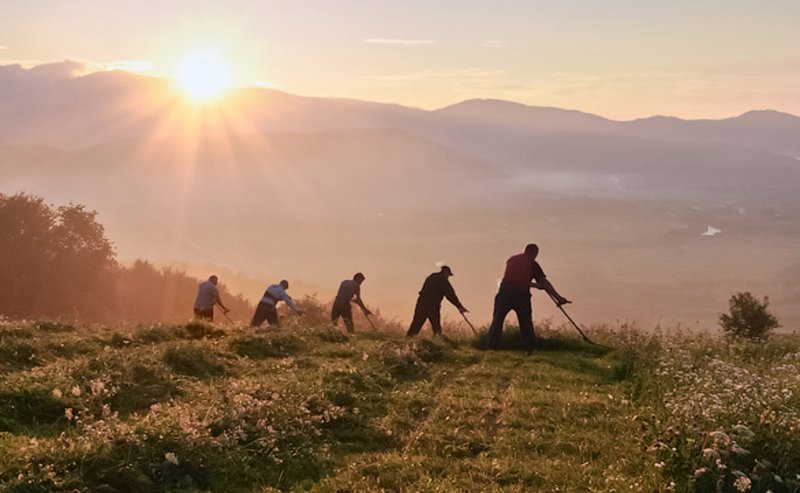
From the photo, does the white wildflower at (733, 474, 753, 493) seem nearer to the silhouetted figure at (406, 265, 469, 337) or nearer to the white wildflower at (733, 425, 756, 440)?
the white wildflower at (733, 425, 756, 440)

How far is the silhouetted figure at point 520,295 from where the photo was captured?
16.9m

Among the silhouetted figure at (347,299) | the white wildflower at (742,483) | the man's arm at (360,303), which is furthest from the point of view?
the silhouetted figure at (347,299)

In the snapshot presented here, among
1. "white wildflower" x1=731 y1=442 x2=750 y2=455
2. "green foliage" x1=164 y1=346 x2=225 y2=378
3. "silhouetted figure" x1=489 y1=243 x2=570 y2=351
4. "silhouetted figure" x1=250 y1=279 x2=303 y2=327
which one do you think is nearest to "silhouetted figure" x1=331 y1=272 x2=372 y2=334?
"silhouetted figure" x1=250 y1=279 x2=303 y2=327

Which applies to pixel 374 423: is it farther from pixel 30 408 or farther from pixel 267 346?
pixel 267 346

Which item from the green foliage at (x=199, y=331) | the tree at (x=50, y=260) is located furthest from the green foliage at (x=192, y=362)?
the tree at (x=50, y=260)

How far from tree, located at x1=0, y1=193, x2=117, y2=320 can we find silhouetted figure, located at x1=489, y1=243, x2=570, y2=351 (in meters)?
38.8

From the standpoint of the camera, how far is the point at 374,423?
31.4 feet

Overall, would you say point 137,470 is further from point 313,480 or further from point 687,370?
point 687,370

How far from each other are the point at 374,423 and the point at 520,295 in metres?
8.20

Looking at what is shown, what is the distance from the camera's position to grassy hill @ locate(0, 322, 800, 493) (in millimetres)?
6934

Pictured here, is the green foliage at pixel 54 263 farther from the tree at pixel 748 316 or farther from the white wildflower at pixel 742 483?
the white wildflower at pixel 742 483

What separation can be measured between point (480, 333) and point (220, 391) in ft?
31.0

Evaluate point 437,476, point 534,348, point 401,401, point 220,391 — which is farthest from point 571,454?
point 534,348

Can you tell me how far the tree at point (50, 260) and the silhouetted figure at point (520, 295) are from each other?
38842 millimetres
